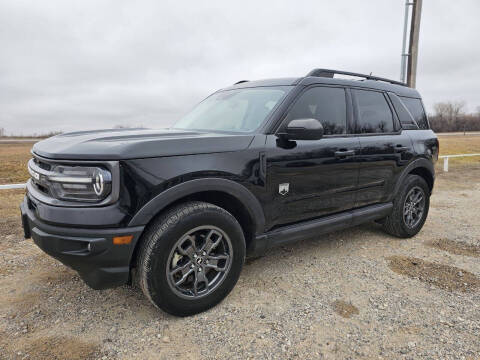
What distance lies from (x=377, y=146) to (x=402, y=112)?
823mm

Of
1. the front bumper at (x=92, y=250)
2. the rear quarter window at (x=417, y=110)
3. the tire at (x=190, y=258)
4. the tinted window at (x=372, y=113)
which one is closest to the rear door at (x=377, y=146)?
the tinted window at (x=372, y=113)

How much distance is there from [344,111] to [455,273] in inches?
77.0

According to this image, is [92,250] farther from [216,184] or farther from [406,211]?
[406,211]

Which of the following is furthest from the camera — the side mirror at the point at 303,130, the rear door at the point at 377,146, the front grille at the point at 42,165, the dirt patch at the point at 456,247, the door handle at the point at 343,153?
the dirt patch at the point at 456,247

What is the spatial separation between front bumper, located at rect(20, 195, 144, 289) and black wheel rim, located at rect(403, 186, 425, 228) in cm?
349

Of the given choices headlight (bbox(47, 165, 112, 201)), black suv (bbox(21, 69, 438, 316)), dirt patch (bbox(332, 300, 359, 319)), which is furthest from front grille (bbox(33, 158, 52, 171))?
dirt patch (bbox(332, 300, 359, 319))

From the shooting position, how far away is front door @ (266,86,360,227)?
2848mm

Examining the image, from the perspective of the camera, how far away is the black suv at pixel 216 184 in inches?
84.2

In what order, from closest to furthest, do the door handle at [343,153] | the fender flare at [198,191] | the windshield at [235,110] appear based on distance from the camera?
the fender flare at [198,191] < the windshield at [235,110] < the door handle at [343,153]

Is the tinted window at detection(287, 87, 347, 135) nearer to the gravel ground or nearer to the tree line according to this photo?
the gravel ground

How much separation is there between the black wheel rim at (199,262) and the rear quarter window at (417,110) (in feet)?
10.3

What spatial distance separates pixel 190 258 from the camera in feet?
8.13

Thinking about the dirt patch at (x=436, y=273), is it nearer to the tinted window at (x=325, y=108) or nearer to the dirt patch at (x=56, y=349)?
the tinted window at (x=325, y=108)

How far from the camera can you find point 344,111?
3.46 metres
